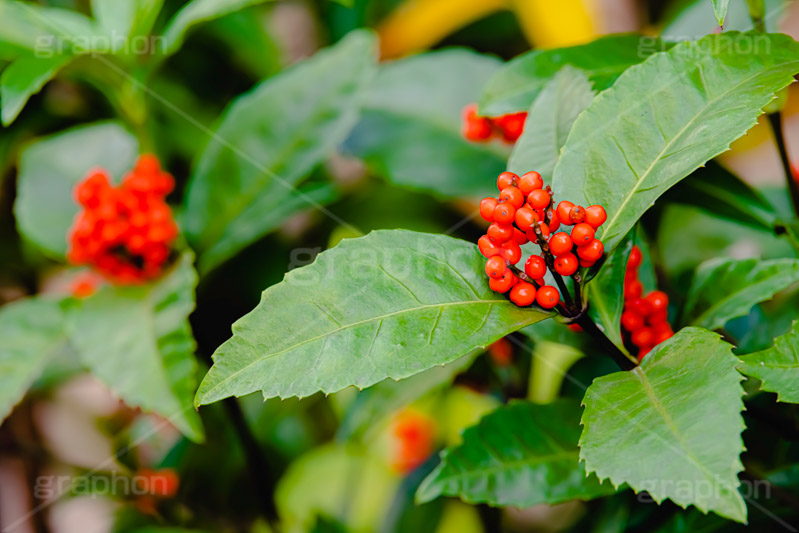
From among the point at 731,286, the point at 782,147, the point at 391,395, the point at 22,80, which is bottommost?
the point at 391,395

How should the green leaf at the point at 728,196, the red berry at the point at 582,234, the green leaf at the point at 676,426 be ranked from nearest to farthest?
the green leaf at the point at 676,426 < the red berry at the point at 582,234 < the green leaf at the point at 728,196

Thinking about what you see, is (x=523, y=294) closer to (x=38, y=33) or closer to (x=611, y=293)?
(x=611, y=293)

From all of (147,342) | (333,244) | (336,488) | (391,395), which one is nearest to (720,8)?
(391,395)

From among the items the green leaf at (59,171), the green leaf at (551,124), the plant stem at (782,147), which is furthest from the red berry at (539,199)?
the green leaf at (59,171)

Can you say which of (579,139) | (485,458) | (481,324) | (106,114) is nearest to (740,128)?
(579,139)

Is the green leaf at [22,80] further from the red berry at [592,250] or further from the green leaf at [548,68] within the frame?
the red berry at [592,250]

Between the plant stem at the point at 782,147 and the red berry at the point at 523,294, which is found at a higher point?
the red berry at the point at 523,294
